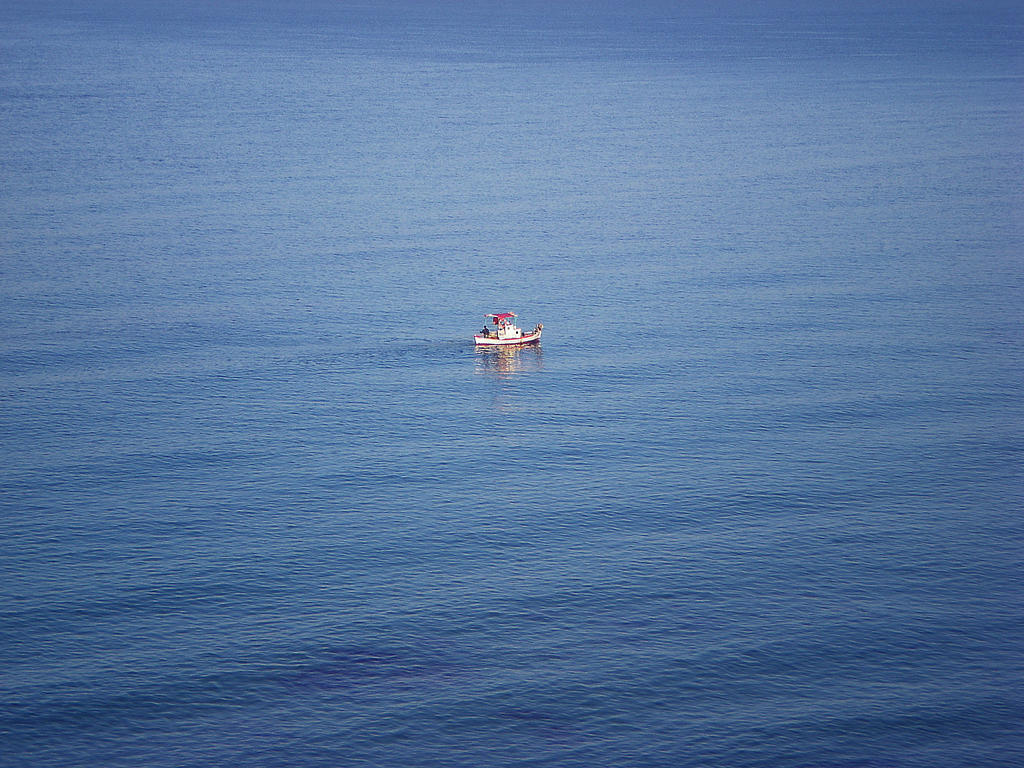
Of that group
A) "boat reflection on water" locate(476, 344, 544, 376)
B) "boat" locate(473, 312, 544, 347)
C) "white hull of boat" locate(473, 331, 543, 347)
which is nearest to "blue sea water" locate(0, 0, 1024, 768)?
"boat reflection on water" locate(476, 344, 544, 376)

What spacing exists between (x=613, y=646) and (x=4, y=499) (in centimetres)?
5995

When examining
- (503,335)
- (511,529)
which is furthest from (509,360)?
(511,529)

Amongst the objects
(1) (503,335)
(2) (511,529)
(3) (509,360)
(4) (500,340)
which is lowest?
(2) (511,529)

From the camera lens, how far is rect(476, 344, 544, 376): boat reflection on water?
520ft

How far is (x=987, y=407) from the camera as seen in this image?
473 feet

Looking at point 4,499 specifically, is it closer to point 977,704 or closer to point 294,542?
point 294,542

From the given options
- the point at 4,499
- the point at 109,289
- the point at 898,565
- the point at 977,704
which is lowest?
the point at 977,704

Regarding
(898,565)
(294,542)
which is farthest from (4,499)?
(898,565)

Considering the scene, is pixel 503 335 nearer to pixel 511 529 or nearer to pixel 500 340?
pixel 500 340

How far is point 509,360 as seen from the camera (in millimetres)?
161500

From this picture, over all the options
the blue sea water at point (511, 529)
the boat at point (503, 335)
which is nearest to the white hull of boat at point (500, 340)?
the boat at point (503, 335)

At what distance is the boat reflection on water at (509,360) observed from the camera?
15862cm

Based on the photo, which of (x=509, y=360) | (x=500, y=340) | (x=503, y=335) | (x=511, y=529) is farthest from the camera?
(x=503, y=335)

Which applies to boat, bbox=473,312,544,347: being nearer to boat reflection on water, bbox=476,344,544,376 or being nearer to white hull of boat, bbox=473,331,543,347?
white hull of boat, bbox=473,331,543,347
